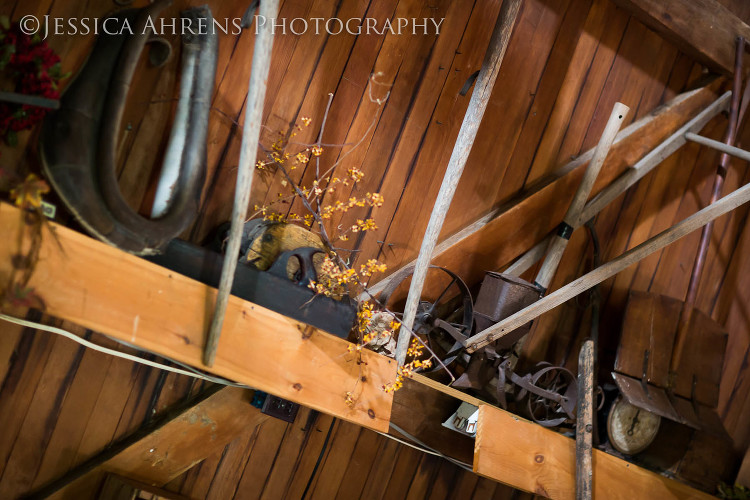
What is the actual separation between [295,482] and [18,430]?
1153mm

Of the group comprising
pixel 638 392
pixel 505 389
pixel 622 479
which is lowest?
pixel 622 479

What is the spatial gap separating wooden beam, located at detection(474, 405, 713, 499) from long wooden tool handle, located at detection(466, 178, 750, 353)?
31 cm

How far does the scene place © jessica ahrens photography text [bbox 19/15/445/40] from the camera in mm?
2055

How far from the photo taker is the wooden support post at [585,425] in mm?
2738

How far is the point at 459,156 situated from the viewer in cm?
253

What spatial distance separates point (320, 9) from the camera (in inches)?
104

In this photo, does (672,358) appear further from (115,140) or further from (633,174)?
(115,140)

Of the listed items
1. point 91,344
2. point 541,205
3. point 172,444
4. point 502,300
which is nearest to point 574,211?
point 541,205

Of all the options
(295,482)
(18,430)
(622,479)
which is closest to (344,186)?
(295,482)

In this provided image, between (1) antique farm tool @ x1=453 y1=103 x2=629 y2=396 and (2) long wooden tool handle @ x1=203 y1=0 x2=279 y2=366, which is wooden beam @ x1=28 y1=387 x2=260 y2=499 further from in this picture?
(1) antique farm tool @ x1=453 y1=103 x2=629 y2=396

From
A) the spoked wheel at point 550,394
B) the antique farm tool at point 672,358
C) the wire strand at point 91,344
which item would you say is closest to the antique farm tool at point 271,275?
the wire strand at point 91,344

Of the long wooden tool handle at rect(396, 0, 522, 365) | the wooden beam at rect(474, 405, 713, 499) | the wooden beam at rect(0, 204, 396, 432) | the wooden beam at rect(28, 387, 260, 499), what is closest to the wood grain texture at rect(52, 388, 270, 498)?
the wooden beam at rect(28, 387, 260, 499)

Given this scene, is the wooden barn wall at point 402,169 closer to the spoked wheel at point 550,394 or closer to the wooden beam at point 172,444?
the wooden beam at point 172,444

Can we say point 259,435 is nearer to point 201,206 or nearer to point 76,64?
point 201,206
